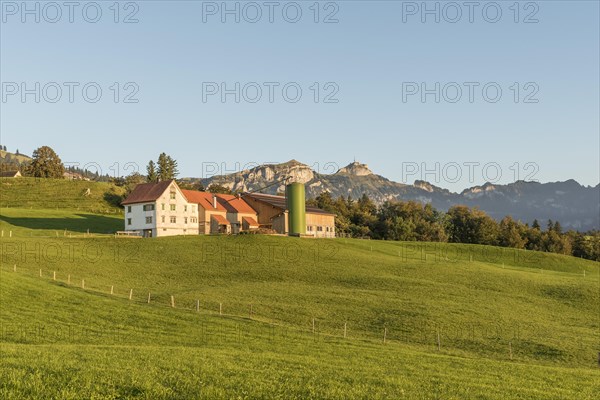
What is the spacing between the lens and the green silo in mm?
111375

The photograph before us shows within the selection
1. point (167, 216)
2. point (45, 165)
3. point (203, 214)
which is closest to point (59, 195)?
point (45, 165)

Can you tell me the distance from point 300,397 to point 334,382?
137 inches

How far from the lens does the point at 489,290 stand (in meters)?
68.9

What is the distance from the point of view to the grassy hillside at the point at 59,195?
478ft

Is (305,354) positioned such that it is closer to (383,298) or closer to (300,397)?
(300,397)

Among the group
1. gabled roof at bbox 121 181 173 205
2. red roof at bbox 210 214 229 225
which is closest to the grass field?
gabled roof at bbox 121 181 173 205

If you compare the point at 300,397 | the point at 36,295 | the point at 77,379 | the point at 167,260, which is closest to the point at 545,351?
the point at 300,397

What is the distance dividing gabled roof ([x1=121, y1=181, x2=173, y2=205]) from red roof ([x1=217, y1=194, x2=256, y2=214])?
14563 mm

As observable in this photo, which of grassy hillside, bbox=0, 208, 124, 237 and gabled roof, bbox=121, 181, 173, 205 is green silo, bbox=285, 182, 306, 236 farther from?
Result: grassy hillside, bbox=0, 208, 124, 237

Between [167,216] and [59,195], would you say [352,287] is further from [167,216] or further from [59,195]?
[59,195]

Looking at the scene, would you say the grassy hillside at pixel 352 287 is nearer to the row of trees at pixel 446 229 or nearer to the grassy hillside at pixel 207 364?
the grassy hillside at pixel 207 364

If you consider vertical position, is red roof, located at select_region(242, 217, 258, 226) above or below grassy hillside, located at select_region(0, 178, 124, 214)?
below

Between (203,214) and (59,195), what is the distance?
63233mm

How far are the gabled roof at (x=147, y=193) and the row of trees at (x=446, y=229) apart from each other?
51645 mm
